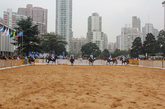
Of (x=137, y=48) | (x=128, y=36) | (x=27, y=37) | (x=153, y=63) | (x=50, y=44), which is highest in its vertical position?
(x=128, y=36)

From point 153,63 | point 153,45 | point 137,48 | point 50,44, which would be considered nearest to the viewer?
point 153,63

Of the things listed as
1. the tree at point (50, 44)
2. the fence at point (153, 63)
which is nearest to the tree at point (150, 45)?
the fence at point (153, 63)

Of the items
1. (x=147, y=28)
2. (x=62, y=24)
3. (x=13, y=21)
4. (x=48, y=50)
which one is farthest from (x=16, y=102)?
(x=147, y=28)

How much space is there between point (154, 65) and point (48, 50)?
184 feet

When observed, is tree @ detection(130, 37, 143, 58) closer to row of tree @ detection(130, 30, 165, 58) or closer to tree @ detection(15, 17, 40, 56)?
row of tree @ detection(130, 30, 165, 58)

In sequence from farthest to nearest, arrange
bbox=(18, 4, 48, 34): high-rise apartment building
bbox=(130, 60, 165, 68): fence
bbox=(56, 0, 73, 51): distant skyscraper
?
bbox=(18, 4, 48, 34): high-rise apartment building
bbox=(56, 0, 73, 51): distant skyscraper
bbox=(130, 60, 165, 68): fence

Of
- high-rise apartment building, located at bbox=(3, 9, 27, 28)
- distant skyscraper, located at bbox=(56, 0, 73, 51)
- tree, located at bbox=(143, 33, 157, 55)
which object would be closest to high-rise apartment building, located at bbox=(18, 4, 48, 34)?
distant skyscraper, located at bbox=(56, 0, 73, 51)

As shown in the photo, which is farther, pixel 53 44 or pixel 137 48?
pixel 53 44

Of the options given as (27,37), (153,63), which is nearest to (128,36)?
(27,37)

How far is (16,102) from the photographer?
15.3 feet

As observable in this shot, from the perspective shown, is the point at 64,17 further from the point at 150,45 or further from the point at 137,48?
the point at 150,45

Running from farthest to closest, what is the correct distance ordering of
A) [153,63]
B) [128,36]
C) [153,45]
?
[128,36], [153,45], [153,63]

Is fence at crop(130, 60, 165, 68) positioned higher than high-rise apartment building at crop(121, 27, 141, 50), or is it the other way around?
high-rise apartment building at crop(121, 27, 141, 50)

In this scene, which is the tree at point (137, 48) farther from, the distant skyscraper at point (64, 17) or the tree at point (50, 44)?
the distant skyscraper at point (64, 17)
